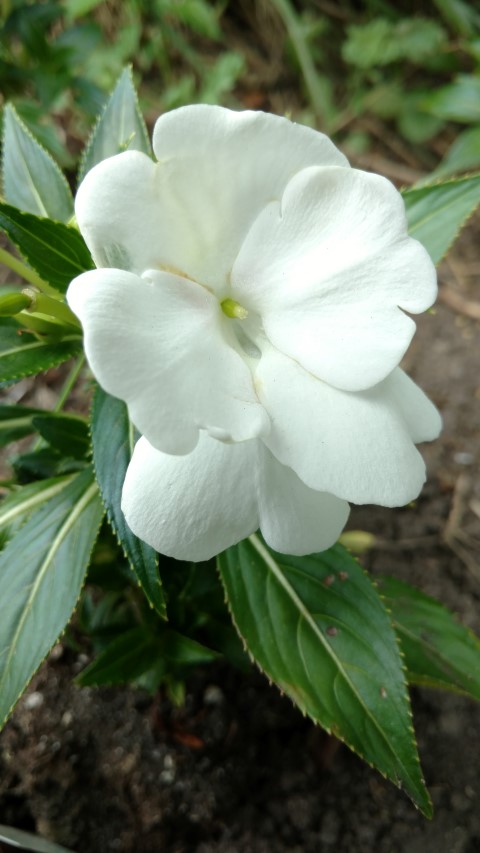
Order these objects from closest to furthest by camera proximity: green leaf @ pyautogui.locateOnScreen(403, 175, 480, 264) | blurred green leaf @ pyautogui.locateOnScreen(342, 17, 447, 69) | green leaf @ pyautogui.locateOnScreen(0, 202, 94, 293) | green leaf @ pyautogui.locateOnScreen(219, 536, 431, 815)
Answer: green leaf @ pyautogui.locateOnScreen(0, 202, 94, 293) → green leaf @ pyautogui.locateOnScreen(219, 536, 431, 815) → green leaf @ pyautogui.locateOnScreen(403, 175, 480, 264) → blurred green leaf @ pyautogui.locateOnScreen(342, 17, 447, 69)

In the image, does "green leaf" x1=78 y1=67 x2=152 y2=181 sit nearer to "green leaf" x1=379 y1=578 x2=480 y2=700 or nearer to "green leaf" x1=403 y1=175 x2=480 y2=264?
"green leaf" x1=403 y1=175 x2=480 y2=264

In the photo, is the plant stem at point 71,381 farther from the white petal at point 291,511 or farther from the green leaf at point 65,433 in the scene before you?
the white petal at point 291,511

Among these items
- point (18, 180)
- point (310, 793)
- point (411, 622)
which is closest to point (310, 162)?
point (18, 180)

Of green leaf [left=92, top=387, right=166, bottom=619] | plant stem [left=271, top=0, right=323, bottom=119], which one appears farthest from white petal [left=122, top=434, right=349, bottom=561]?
plant stem [left=271, top=0, right=323, bottom=119]

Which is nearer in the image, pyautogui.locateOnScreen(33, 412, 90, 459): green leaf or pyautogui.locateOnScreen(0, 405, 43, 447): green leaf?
pyautogui.locateOnScreen(33, 412, 90, 459): green leaf

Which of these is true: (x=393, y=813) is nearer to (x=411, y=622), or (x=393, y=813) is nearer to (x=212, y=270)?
(x=411, y=622)

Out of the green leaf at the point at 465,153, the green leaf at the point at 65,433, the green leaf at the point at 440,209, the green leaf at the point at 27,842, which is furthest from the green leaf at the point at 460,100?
the green leaf at the point at 27,842

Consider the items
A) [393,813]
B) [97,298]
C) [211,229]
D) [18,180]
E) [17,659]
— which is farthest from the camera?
[393,813]

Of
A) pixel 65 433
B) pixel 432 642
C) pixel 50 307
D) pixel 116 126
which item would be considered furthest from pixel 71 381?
pixel 432 642
